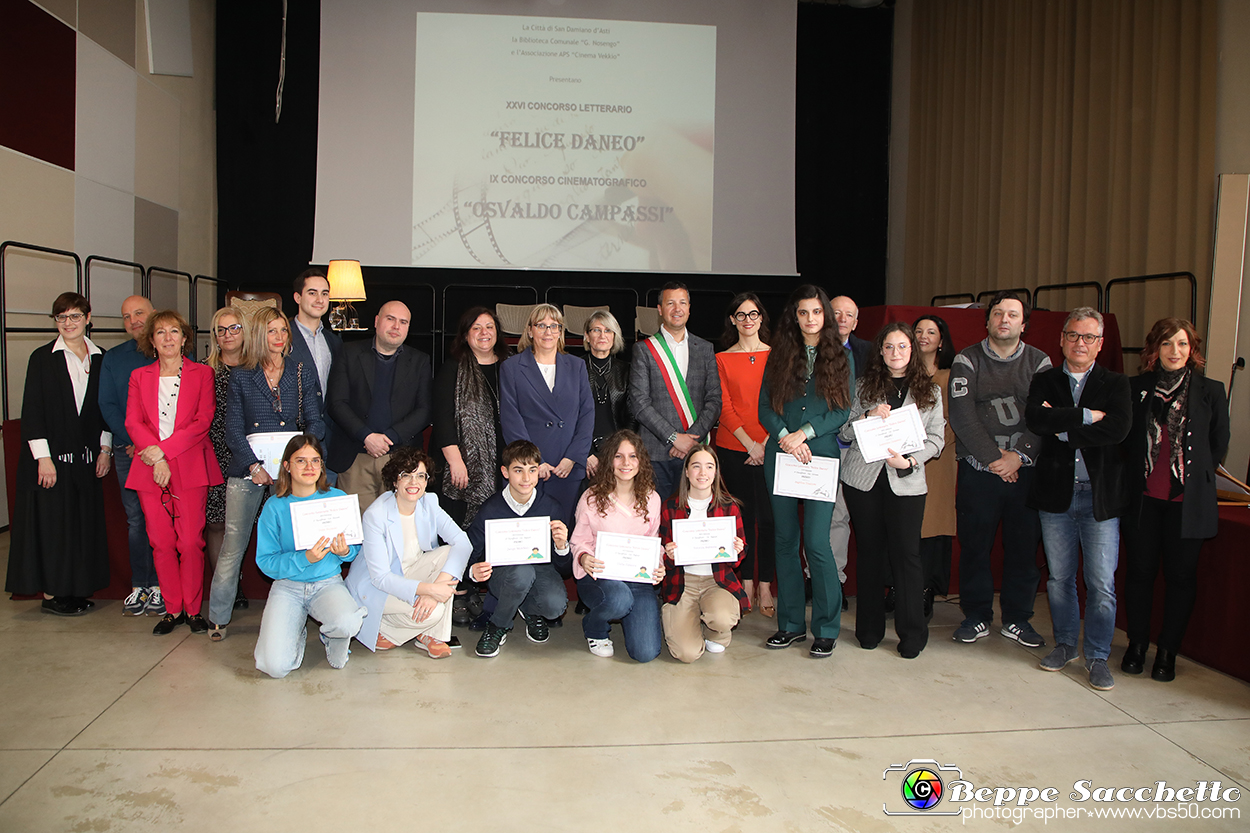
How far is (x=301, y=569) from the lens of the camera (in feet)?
10.4

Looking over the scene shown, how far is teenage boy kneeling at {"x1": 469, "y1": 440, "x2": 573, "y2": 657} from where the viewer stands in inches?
130

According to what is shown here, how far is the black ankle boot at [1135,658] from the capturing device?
10.4 ft

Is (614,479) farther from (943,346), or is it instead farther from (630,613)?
(943,346)

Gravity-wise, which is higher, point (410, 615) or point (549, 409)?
point (549, 409)

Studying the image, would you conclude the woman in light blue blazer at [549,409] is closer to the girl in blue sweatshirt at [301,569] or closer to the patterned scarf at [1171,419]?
the girl in blue sweatshirt at [301,569]

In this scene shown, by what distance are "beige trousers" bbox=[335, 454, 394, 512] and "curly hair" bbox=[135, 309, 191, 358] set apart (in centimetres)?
91

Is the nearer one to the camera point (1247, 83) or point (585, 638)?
point (585, 638)

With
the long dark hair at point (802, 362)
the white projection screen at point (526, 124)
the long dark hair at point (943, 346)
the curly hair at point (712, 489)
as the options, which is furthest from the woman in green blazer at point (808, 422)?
the white projection screen at point (526, 124)

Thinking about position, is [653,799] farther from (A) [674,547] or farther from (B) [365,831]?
(A) [674,547]

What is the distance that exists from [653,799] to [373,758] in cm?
87

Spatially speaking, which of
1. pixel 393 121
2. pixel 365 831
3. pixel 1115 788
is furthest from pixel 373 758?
pixel 393 121

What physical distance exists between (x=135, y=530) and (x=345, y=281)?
351cm

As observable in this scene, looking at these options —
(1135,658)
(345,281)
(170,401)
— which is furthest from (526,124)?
(1135,658)

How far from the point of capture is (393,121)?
24.8ft
